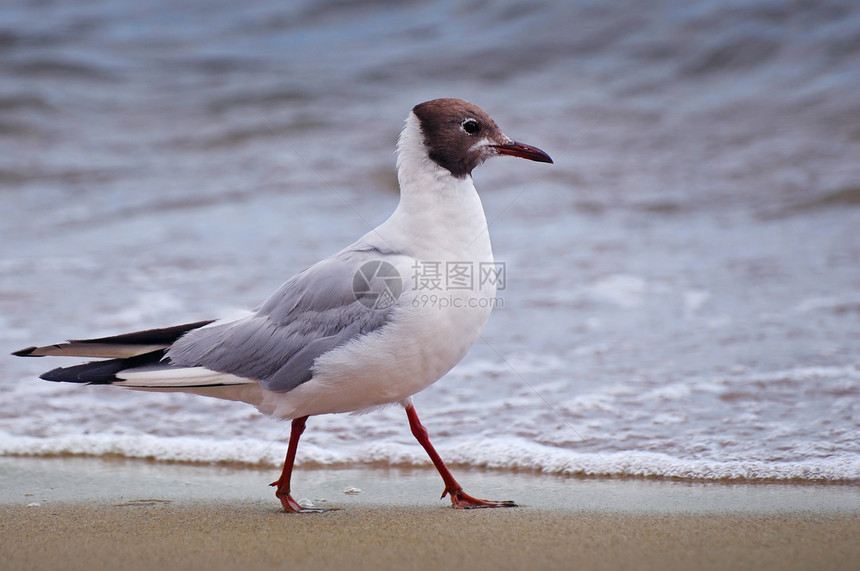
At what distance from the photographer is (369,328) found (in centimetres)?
326

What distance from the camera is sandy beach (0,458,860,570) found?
2756mm

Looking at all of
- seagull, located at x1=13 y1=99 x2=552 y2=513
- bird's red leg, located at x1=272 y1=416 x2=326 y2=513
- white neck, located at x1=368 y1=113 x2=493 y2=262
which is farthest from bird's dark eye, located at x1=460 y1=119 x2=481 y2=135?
bird's red leg, located at x1=272 y1=416 x2=326 y2=513

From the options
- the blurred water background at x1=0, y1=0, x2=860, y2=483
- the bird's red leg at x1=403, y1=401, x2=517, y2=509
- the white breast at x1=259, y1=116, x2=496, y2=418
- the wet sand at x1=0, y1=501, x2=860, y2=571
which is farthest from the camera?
the blurred water background at x1=0, y1=0, x2=860, y2=483

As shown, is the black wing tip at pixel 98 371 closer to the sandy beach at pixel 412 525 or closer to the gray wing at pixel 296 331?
the gray wing at pixel 296 331

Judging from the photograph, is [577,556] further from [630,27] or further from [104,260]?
[630,27]

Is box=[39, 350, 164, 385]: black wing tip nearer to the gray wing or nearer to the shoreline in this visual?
the gray wing

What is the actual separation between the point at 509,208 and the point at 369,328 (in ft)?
17.5

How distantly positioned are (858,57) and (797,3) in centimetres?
148

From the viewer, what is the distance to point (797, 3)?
11016mm

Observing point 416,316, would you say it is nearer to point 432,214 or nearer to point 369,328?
point 369,328

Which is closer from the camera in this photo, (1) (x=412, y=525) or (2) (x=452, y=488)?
(1) (x=412, y=525)

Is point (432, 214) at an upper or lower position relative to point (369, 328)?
upper

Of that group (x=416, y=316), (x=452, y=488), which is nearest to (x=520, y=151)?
(x=416, y=316)

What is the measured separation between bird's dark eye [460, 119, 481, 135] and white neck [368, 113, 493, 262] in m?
0.17
